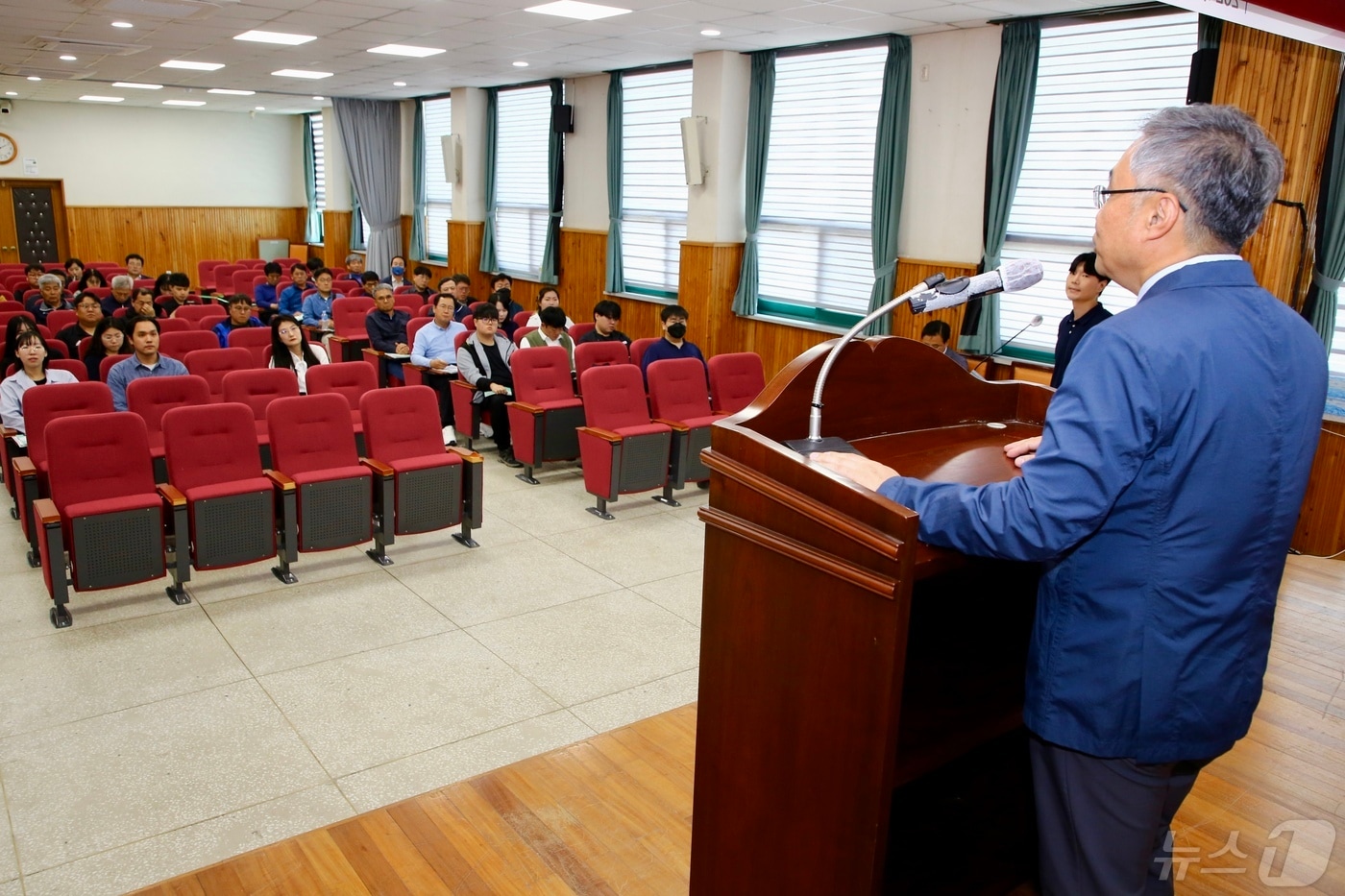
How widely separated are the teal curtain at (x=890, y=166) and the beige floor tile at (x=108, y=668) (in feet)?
18.5

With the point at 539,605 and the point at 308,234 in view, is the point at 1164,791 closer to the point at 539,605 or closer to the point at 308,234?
the point at 539,605

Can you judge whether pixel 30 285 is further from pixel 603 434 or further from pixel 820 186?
pixel 820 186

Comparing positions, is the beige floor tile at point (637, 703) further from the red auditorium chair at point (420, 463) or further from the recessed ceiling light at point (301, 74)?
the recessed ceiling light at point (301, 74)

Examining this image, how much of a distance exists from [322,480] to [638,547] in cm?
191

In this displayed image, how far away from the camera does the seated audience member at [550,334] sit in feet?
25.6

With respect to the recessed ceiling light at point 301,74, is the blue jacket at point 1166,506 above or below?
below

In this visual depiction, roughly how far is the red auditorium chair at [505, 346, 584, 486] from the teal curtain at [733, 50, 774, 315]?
2.98m

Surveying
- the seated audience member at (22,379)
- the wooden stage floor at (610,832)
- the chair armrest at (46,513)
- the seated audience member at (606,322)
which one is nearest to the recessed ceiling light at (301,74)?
the seated audience member at (606,322)

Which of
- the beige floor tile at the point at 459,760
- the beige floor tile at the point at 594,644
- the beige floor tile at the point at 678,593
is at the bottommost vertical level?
the beige floor tile at the point at 678,593

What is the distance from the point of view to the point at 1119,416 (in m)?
1.34

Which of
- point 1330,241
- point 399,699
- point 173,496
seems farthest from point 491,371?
point 1330,241

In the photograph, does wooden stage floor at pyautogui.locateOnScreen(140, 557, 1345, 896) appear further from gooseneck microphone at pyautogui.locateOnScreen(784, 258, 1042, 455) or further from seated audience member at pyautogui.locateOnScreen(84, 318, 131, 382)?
seated audience member at pyautogui.locateOnScreen(84, 318, 131, 382)

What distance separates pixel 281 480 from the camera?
510 centimetres

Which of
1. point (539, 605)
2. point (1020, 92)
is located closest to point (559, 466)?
point (539, 605)
